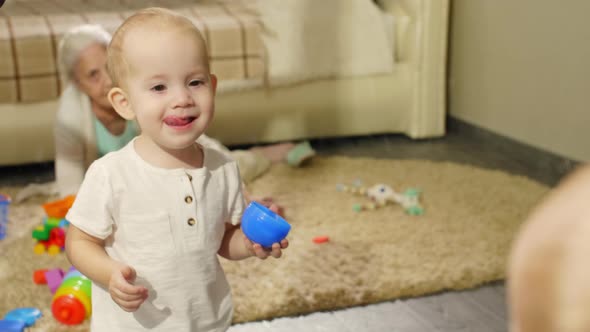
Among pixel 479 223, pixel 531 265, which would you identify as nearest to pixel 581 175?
pixel 531 265

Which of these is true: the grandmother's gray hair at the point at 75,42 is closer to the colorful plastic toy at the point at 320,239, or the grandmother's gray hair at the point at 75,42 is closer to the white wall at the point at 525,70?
the colorful plastic toy at the point at 320,239

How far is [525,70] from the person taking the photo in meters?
2.33

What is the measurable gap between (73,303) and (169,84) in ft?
2.02

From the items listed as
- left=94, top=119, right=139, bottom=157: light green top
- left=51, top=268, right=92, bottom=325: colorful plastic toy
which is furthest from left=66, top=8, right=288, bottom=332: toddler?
left=94, top=119, right=139, bottom=157: light green top

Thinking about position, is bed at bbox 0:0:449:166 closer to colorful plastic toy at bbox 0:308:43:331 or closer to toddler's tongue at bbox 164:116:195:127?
colorful plastic toy at bbox 0:308:43:331

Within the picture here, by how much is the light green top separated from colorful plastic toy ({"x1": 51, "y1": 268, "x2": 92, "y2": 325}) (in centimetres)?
50

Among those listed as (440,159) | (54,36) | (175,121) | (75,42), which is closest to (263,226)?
(175,121)

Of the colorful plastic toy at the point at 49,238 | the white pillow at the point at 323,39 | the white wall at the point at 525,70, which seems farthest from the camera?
the white pillow at the point at 323,39

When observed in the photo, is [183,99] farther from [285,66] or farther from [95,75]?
[285,66]

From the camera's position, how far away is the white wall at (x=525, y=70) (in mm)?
2070

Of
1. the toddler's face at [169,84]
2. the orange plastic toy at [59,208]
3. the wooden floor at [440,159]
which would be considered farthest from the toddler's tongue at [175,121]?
the orange plastic toy at [59,208]

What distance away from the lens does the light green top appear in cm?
167

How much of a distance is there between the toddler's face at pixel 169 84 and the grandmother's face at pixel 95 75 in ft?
3.11

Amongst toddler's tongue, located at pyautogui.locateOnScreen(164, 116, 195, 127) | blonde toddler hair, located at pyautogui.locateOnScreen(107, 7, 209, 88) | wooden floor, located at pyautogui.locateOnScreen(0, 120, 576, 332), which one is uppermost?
blonde toddler hair, located at pyautogui.locateOnScreen(107, 7, 209, 88)
